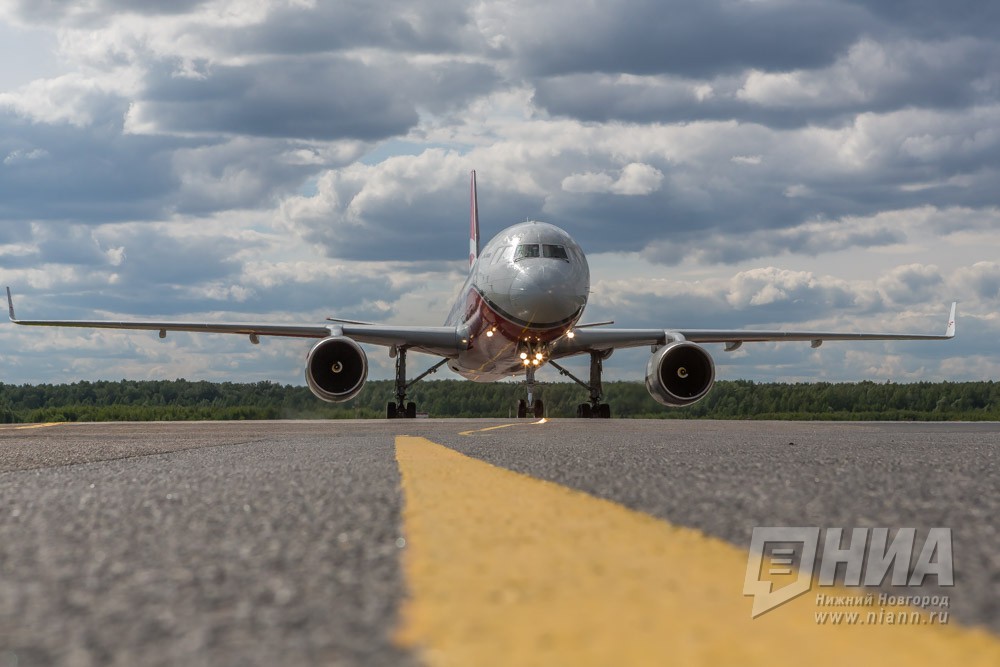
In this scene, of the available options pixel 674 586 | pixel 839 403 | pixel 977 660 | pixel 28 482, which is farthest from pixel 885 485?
pixel 839 403

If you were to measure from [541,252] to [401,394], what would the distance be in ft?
17.5

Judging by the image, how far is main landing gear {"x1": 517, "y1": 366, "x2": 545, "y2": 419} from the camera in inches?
764

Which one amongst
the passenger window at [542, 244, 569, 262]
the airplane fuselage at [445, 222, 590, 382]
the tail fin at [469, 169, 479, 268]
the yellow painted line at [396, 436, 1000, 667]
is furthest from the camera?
the tail fin at [469, 169, 479, 268]

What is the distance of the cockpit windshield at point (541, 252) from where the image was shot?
61.5ft

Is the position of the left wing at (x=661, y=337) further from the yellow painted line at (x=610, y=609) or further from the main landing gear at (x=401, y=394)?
the yellow painted line at (x=610, y=609)

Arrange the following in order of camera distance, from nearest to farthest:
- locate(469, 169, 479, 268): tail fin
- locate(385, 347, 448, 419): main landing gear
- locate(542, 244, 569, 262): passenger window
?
1. locate(542, 244, 569, 262): passenger window
2. locate(385, 347, 448, 419): main landing gear
3. locate(469, 169, 479, 268): tail fin

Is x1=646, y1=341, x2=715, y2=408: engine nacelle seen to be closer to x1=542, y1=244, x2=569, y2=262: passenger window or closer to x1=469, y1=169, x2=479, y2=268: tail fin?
x1=542, y1=244, x2=569, y2=262: passenger window

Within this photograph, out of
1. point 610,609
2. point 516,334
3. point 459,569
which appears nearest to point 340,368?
point 516,334

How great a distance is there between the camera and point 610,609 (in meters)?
1.48

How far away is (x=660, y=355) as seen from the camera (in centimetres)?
1922

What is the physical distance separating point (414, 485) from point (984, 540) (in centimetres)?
196

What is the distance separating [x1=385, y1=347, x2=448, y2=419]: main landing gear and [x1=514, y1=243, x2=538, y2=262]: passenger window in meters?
4.89

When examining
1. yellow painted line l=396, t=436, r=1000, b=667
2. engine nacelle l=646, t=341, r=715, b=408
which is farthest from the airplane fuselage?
yellow painted line l=396, t=436, r=1000, b=667

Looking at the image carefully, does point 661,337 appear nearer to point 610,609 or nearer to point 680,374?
point 680,374
